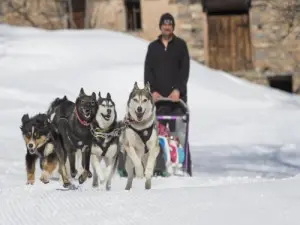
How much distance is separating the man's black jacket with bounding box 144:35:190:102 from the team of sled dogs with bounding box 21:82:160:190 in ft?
4.39

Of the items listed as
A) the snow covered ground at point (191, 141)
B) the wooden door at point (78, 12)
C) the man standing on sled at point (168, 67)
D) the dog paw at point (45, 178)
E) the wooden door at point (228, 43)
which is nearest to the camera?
the snow covered ground at point (191, 141)

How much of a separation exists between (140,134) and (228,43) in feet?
43.5

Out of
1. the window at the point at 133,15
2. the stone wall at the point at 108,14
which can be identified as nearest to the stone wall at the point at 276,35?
the window at the point at 133,15

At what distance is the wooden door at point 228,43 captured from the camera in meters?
19.3

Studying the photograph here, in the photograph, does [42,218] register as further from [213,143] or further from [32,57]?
[32,57]

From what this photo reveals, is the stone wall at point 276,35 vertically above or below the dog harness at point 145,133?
above

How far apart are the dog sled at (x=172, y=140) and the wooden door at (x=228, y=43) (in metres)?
11.6

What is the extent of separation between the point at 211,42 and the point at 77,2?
4.39 meters

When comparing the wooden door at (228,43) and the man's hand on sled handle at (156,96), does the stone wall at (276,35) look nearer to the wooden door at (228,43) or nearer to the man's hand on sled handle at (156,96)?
the wooden door at (228,43)

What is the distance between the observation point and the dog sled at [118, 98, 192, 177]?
24.8 ft

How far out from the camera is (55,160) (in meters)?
6.74

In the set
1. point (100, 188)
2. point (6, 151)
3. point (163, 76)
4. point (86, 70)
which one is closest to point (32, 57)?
point (86, 70)

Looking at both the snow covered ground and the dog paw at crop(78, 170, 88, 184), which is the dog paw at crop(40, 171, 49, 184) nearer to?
the snow covered ground

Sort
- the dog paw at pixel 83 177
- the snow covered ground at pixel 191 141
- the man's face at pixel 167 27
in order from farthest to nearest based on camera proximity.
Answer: the man's face at pixel 167 27, the dog paw at pixel 83 177, the snow covered ground at pixel 191 141
